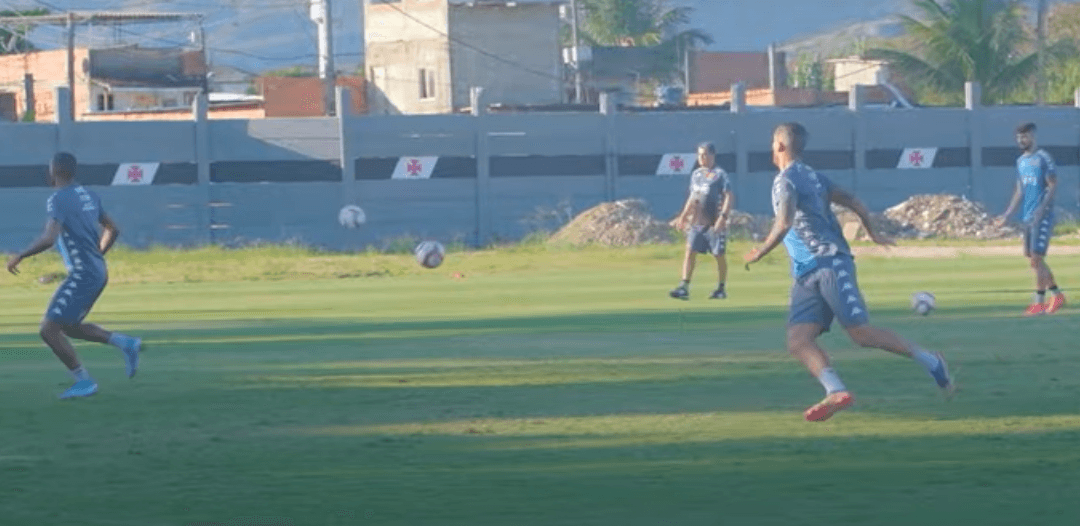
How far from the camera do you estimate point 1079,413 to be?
1285 cm

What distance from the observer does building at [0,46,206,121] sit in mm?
75000

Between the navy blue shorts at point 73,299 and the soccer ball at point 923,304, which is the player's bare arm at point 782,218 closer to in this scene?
the navy blue shorts at point 73,299

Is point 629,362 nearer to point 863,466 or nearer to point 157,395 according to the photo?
point 157,395

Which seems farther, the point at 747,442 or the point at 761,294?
the point at 761,294

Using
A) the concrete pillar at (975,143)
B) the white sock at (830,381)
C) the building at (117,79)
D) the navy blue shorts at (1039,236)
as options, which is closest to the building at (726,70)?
the building at (117,79)

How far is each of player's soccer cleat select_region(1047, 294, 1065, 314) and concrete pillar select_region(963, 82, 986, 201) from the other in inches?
1033

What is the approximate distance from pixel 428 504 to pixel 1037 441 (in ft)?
11.7

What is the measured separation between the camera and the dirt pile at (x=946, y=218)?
43406mm

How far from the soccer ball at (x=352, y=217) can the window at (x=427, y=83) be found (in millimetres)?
36112

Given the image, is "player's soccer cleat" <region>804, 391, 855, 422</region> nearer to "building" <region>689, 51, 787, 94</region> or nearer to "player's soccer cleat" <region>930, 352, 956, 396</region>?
"player's soccer cleat" <region>930, 352, 956, 396</region>

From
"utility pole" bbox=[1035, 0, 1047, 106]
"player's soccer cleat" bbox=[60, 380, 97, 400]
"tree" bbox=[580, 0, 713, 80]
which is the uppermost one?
"tree" bbox=[580, 0, 713, 80]

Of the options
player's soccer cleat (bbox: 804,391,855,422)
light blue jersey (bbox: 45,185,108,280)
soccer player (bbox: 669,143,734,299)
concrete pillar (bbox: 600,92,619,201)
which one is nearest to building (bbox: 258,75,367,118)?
concrete pillar (bbox: 600,92,619,201)

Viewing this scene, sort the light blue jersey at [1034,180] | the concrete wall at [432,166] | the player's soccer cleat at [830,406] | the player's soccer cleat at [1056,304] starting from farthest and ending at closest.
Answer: the concrete wall at [432,166] < the light blue jersey at [1034,180] < the player's soccer cleat at [1056,304] < the player's soccer cleat at [830,406]

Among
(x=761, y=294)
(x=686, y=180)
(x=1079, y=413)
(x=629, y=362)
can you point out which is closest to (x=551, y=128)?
(x=686, y=180)
